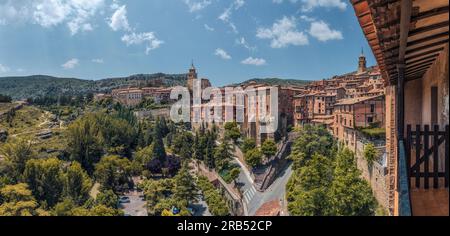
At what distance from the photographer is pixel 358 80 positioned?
28922mm

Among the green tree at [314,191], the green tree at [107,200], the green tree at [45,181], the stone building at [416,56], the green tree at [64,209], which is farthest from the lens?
the green tree at [45,181]

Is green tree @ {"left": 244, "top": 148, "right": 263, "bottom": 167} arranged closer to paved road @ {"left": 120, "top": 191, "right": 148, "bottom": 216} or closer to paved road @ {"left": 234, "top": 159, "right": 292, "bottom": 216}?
paved road @ {"left": 234, "top": 159, "right": 292, "bottom": 216}

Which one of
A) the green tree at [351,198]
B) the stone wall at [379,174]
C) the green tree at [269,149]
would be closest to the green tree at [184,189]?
the green tree at [269,149]

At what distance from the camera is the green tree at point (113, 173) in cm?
2315

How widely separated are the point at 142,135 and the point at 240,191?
1440 centimetres

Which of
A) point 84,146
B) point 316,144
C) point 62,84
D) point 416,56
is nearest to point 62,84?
point 62,84

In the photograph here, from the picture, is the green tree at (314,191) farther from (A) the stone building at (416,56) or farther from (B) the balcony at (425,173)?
(B) the balcony at (425,173)

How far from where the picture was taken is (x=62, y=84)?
80.9 meters

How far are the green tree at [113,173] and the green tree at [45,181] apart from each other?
8.65ft

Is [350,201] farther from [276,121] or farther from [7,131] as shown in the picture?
[7,131]

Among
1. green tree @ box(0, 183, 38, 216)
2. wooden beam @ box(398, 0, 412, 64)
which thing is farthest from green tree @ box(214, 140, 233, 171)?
wooden beam @ box(398, 0, 412, 64)

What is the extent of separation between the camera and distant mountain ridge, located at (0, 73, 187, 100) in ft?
246

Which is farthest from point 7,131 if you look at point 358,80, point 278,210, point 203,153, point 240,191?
point 358,80
